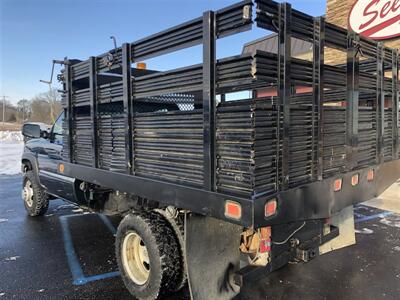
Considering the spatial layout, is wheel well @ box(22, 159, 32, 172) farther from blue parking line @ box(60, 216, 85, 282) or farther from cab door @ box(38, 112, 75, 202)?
blue parking line @ box(60, 216, 85, 282)

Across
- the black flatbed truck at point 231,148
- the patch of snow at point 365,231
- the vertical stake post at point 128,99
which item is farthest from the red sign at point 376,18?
the vertical stake post at point 128,99

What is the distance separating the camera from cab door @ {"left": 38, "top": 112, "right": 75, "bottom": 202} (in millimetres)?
4694

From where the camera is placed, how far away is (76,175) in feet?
13.0

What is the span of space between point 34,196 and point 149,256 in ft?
12.8

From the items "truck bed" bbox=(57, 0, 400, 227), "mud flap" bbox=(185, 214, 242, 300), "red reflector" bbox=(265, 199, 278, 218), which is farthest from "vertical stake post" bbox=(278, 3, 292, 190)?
"mud flap" bbox=(185, 214, 242, 300)

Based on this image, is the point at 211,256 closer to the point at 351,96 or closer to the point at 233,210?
the point at 233,210

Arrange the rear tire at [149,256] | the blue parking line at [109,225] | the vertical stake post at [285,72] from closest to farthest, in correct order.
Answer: the vertical stake post at [285,72] → the rear tire at [149,256] → the blue parking line at [109,225]

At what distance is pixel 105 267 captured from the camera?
412 centimetres

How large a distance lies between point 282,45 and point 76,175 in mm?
2762

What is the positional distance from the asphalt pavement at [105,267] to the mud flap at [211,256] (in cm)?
22

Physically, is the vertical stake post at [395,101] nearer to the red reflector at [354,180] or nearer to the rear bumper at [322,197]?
the rear bumper at [322,197]

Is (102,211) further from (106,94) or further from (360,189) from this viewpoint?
(360,189)

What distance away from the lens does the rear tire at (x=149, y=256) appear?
2998mm

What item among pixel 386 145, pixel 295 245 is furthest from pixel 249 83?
pixel 386 145
